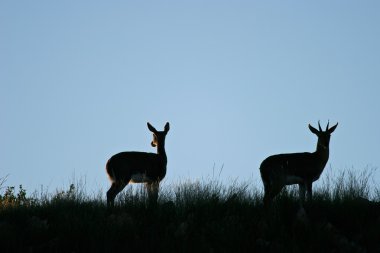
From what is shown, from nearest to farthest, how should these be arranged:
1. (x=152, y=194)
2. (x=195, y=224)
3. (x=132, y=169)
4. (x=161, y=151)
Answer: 1. (x=195, y=224)
2. (x=152, y=194)
3. (x=132, y=169)
4. (x=161, y=151)

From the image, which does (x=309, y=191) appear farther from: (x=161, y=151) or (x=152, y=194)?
(x=161, y=151)

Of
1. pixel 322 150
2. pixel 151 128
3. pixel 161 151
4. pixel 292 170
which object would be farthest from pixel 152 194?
pixel 322 150

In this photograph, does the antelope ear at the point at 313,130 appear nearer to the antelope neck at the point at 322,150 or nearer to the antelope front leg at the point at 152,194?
the antelope neck at the point at 322,150

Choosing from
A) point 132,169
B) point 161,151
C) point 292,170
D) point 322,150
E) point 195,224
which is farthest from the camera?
point 161,151

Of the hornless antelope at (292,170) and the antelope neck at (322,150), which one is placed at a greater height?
the antelope neck at (322,150)

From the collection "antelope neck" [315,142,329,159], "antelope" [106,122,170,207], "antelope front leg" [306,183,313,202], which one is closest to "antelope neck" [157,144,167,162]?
"antelope" [106,122,170,207]

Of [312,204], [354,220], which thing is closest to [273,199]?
[312,204]

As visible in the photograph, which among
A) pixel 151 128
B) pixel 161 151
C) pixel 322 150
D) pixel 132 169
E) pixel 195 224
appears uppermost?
pixel 151 128

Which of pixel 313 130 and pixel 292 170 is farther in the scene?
pixel 313 130

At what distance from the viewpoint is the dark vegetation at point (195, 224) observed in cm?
1116

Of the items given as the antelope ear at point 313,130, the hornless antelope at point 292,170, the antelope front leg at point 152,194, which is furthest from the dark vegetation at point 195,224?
the antelope ear at point 313,130

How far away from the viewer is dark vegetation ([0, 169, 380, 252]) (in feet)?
36.6

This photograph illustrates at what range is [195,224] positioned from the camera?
12.1 m

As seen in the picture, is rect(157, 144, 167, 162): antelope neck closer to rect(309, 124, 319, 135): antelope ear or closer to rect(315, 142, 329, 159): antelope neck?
rect(309, 124, 319, 135): antelope ear
